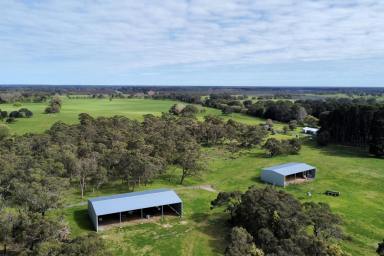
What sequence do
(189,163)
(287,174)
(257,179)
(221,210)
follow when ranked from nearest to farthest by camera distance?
(221,210) < (189,163) < (287,174) < (257,179)

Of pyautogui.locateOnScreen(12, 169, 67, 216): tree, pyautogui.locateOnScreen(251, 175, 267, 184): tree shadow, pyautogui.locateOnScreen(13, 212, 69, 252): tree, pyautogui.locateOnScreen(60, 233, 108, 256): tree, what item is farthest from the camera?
pyautogui.locateOnScreen(251, 175, 267, 184): tree shadow

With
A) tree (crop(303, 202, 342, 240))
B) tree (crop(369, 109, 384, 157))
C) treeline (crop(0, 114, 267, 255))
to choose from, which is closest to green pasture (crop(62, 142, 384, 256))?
tree (crop(369, 109, 384, 157))

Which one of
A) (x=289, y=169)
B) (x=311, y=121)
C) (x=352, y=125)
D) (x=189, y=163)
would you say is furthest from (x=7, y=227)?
(x=311, y=121)

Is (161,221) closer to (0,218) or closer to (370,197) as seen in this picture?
(0,218)

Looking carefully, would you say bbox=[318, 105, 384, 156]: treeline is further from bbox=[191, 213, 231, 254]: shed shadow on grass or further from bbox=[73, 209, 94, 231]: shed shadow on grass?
bbox=[73, 209, 94, 231]: shed shadow on grass

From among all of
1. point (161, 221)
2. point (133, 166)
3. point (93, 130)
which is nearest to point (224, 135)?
point (93, 130)

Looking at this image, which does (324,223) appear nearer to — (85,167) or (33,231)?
(33,231)

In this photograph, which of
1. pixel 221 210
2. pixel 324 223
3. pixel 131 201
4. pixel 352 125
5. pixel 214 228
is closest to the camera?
pixel 324 223

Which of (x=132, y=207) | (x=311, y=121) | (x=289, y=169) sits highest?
(x=311, y=121)
